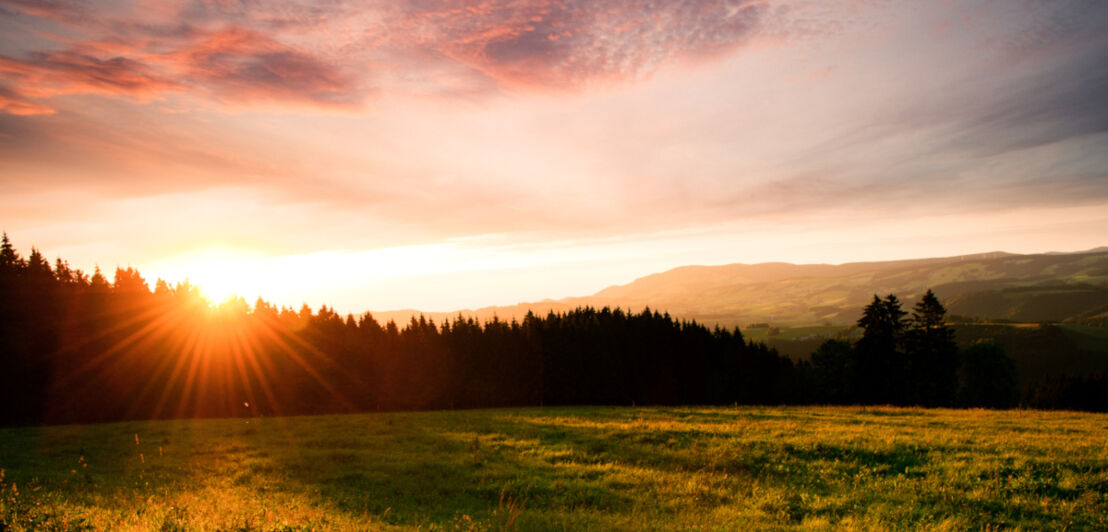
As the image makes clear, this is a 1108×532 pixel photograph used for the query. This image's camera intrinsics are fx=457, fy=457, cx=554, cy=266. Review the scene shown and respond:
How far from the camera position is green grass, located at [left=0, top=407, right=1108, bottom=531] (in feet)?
32.6

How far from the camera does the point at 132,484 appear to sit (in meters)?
15.0

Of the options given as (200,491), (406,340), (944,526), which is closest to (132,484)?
(200,491)

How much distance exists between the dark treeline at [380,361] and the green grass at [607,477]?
33.9 metres

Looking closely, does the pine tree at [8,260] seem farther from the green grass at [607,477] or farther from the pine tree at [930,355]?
the pine tree at [930,355]

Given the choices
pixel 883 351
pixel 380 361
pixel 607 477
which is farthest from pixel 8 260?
pixel 883 351

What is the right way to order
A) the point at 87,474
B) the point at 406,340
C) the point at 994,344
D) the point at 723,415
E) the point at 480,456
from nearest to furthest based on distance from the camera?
the point at 87,474, the point at 480,456, the point at 723,415, the point at 994,344, the point at 406,340

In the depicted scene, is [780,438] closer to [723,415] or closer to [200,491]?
[723,415]

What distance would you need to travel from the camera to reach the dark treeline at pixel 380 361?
52844 millimetres

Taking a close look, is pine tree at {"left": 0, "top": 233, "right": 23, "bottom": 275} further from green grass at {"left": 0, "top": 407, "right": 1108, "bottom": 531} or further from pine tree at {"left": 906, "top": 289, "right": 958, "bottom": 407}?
pine tree at {"left": 906, "top": 289, "right": 958, "bottom": 407}

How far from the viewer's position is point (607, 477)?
1430 cm

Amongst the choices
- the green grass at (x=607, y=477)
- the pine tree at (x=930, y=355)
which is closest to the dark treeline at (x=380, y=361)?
the pine tree at (x=930, y=355)

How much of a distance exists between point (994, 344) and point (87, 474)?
305 feet

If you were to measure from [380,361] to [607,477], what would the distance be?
63690 mm

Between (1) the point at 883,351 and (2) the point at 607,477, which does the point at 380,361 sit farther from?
(1) the point at 883,351
